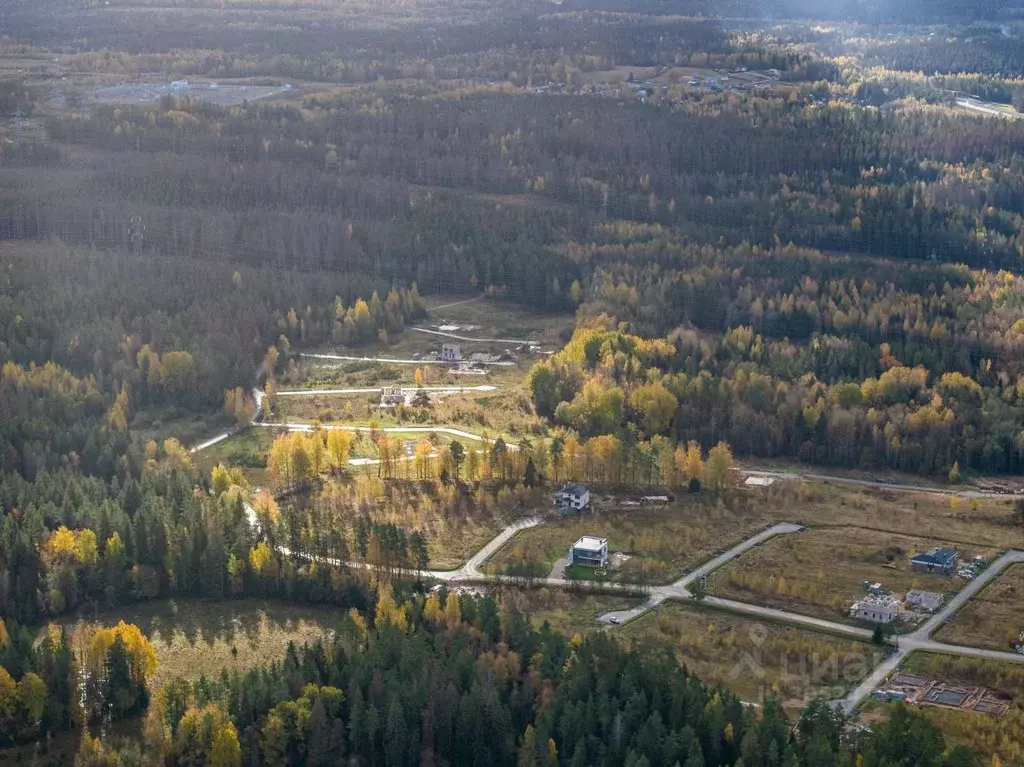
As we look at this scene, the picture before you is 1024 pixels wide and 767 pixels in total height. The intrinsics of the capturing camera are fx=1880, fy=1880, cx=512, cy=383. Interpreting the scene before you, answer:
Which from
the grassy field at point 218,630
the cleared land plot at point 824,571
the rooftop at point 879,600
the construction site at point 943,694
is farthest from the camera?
the cleared land plot at point 824,571

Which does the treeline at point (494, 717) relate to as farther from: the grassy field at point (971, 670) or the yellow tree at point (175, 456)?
the yellow tree at point (175, 456)

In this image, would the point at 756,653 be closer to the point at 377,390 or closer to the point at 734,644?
the point at 734,644

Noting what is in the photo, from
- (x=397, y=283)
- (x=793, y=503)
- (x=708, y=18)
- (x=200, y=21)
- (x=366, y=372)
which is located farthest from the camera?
(x=708, y=18)

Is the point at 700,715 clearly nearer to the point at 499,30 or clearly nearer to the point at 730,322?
the point at 730,322

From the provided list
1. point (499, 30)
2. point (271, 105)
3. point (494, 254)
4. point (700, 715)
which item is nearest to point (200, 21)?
point (499, 30)

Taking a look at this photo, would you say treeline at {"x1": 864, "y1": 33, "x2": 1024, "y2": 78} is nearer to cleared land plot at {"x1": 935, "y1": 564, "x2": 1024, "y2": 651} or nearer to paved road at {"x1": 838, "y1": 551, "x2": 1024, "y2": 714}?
cleared land plot at {"x1": 935, "y1": 564, "x2": 1024, "y2": 651}

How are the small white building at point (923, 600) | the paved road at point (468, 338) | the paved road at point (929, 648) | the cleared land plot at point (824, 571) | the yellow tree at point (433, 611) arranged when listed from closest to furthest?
the paved road at point (929, 648) → the yellow tree at point (433, 611) → the small white building at point (923, 600) → the cleared land plot at point (824, 571) → the paved road at point (468, 338)

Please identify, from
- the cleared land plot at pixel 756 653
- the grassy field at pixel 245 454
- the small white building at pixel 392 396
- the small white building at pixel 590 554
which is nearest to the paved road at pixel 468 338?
the small white building at pixel 392 396
